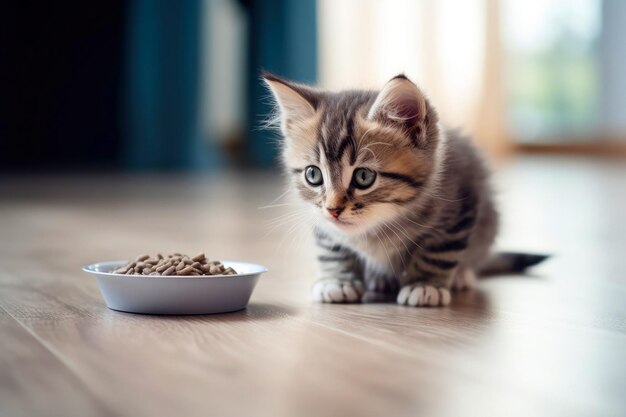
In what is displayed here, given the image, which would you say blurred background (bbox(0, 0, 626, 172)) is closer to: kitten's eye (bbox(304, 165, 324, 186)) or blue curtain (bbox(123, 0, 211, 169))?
blue curtain (bbox(123, 0, 211, 169))

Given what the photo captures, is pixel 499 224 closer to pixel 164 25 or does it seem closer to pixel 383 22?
pixel 383 22

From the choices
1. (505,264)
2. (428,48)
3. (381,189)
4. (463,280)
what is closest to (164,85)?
(428,48)

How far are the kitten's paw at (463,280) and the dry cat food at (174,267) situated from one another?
59cm

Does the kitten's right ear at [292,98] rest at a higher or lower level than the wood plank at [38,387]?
higher

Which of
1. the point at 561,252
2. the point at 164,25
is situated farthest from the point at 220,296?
the point at 164,25

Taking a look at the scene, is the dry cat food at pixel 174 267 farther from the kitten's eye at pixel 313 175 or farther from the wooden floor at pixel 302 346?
the kitten's eye at pixel 313 175

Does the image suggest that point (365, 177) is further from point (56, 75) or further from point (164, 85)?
point (56, 75)

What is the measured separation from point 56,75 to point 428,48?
326 centimetres

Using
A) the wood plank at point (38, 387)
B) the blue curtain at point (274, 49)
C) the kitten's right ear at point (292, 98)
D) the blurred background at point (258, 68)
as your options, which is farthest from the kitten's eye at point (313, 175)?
the blurred background at point (258, 68)

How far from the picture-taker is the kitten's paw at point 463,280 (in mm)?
1946

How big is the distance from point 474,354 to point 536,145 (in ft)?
23.9

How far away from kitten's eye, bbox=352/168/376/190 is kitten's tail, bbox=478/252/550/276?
2.20 feet

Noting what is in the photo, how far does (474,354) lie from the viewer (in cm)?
123

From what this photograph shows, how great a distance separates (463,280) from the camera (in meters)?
1.96
